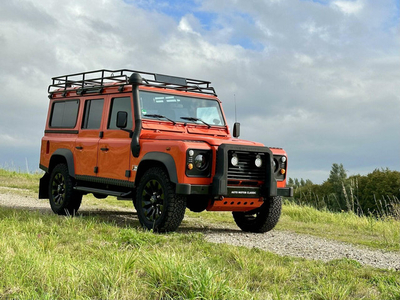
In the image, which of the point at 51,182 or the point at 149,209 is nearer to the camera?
the point at 149,209

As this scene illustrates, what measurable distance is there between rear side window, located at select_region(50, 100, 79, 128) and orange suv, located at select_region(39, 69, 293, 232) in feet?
0.08

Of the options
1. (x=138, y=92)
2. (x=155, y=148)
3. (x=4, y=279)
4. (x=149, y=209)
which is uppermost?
(x=138, y=92)

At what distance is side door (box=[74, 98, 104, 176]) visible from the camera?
33.7 feet

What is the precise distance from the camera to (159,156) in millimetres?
8320

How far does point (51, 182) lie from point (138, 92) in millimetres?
3673

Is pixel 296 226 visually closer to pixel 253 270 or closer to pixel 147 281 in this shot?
pixel 253 270

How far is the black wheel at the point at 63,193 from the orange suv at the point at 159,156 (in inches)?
0.9

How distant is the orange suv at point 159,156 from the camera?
320 inches

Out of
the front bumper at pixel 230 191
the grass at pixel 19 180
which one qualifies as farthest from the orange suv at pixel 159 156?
the grass at pixel 19 180

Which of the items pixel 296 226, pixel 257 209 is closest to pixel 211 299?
pixel 257 209

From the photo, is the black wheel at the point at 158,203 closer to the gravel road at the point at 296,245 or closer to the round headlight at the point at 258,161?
the gravel road at the point at 296,245

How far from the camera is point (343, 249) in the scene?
7.99 metres

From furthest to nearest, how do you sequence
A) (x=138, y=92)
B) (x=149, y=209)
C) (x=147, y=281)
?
(x=138, y=92) → (x=149, y=209) → (x=147, y=281)

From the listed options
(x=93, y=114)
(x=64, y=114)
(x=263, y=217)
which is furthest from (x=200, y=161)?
(x=64, y=114)
